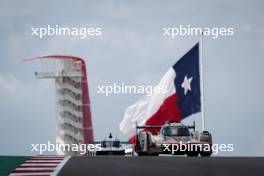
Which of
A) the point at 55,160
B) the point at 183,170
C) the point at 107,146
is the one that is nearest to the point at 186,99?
the point at 107,146

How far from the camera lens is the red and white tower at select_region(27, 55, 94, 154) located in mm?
100000

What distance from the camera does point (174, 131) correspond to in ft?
108

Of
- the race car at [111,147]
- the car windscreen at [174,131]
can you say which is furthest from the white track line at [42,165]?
the race car at [111,147]

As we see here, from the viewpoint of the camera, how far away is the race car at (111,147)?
3931 cm

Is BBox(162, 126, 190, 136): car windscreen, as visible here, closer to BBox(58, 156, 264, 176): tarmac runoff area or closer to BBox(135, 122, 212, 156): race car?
BBox(135, 122, 212, 156): race car

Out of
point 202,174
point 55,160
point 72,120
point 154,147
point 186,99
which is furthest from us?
point 72,120

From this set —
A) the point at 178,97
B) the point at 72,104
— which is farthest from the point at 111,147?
the point at 72,104

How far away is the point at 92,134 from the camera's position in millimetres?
102875

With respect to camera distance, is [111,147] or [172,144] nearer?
[172,144]

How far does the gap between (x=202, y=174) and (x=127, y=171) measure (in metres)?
2.26

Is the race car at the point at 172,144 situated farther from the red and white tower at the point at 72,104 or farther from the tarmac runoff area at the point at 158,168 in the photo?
the red and white tower at the point at 72,104

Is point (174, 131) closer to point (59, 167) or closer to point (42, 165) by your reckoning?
point (42, 165)

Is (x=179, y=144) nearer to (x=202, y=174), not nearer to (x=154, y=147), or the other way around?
(x=154, y=147)

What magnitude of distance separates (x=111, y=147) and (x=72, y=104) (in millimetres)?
61830
